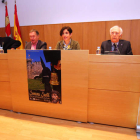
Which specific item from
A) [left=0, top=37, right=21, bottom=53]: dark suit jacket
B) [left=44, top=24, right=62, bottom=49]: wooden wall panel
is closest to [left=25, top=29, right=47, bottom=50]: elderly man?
[left=0, top=37, right=21, bottom=53]: dark suit jacket

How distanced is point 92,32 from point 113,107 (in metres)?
2.60

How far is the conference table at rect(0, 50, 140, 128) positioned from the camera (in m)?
1.51

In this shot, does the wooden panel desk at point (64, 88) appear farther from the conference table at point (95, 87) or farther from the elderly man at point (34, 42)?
the elderly man at point (34, 42)

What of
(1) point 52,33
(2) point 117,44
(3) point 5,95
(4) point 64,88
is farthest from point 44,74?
(1) point 52,33

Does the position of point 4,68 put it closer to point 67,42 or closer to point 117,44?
point 67,42

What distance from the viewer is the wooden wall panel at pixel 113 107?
5.01ft

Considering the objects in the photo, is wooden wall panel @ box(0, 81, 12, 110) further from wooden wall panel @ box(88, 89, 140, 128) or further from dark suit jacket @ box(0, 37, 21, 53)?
wooden wall panel @ box(88, 89, 140, 128)

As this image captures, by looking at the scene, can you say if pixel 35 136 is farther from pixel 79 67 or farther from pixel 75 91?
pixel 79 67

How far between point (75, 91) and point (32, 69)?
27.5 inches

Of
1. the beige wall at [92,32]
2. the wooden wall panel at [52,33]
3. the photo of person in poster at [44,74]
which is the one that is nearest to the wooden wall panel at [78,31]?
the beige wall at [92,32]

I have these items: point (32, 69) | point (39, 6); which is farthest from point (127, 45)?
point (39, 6)

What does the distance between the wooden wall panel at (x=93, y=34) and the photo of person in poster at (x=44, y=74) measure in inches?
89.3

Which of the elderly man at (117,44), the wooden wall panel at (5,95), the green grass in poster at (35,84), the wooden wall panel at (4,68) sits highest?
the elderly man at (117,44)

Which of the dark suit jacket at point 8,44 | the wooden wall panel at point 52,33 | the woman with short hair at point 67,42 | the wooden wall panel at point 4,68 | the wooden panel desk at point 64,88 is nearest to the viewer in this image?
the wooden panel desk at point 64,88
